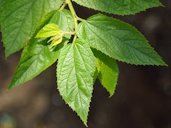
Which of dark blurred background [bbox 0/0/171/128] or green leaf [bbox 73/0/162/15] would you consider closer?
green leaf [bbox 73/0/162/15]

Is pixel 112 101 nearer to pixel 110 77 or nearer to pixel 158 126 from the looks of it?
pixel 158 126

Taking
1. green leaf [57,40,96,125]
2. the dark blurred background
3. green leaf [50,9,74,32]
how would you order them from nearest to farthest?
1. green leaf [57,40,96,125]
2. green leaf [50,9,74,32]
3. the dark blurred background

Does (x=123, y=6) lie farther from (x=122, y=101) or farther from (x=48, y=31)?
(x=122, y=101)

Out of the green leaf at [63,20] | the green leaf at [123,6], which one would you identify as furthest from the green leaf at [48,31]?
the green leaf at [123,6]

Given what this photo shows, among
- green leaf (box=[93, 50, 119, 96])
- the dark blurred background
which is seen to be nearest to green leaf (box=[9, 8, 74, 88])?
green leaf (box=[93, 50, 119, 96])

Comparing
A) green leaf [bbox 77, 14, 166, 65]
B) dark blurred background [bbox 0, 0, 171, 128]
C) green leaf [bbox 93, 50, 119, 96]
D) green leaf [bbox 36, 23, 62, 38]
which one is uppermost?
green leaf [bbox 36, 23, 62, 38]

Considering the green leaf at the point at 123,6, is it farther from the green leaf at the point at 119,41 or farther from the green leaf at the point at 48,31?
the green leaf at the point at 48,31

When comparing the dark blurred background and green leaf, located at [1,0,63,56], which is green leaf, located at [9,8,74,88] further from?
the dark blurred background
